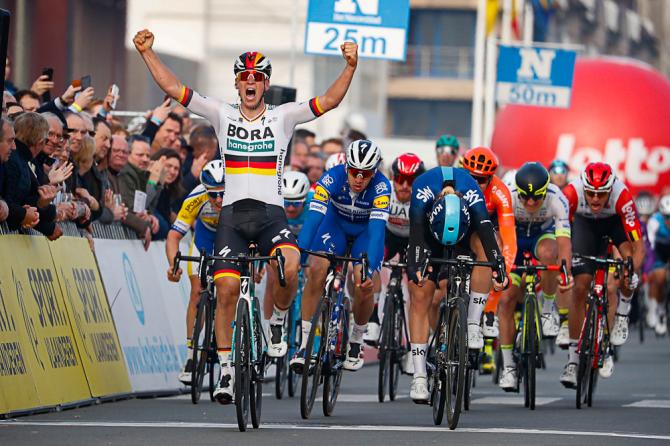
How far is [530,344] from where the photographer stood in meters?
14.6

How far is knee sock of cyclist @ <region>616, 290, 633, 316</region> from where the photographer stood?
55.9 feet

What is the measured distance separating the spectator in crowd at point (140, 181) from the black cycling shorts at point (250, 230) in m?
4.35

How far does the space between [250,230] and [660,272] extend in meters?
17.3

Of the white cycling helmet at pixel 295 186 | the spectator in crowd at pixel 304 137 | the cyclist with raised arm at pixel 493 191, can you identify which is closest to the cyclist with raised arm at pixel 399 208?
the white cycling helmet at pixel 295 186

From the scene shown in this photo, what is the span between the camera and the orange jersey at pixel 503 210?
14.0m

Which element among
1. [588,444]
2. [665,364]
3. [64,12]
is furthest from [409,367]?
[64,12]

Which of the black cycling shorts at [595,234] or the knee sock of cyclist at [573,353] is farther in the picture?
the black cycling shorts at [595,234]

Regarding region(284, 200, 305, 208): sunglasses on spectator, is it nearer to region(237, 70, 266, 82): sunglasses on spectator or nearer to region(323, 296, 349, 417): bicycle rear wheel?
region(323, 296, 349, 417): bicycle rear wheel

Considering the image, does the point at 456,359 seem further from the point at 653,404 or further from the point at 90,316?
the point at 90,316

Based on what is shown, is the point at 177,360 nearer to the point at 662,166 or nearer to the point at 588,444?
the point at 588,444

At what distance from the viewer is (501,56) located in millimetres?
29969

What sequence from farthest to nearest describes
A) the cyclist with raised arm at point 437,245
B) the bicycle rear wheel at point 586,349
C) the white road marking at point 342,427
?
the bicycle rear wheel at point 586,349, the cyclist with raised arm at point 437,245, the white road marking at point 342,427

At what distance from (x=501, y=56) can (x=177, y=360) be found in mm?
15067

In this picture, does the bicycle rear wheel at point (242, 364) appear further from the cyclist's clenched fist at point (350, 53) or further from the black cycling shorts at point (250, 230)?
the cyclist's clenched fist at point (350, 53)
